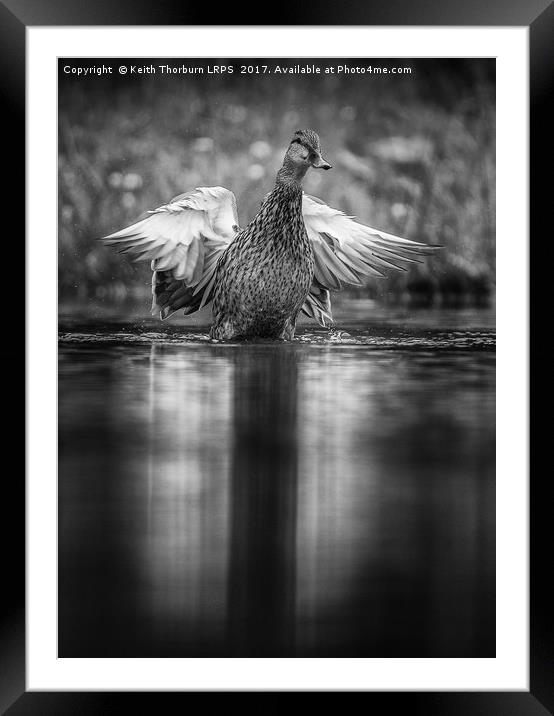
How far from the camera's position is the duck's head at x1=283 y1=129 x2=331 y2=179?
123 inches

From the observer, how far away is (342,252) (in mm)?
3508

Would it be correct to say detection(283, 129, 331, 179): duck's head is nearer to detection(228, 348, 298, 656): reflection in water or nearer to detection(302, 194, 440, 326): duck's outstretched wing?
detection(302, 194, 440, 326): duck's outstretched wing

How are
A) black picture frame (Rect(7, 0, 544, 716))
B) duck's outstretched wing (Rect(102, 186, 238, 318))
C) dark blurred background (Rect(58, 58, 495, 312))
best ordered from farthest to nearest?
duck's outstretched wing (Rect(102, 186, 238, 318))
dark blurred background (Rect(58, 58, 495, 312))
black picture frame (Rect(7, 0, 544, 716))

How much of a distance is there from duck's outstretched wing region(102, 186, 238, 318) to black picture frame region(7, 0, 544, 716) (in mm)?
648

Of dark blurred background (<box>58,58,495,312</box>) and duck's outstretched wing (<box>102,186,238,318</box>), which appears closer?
dark blurred background (<box>58,58,495,312</box>)

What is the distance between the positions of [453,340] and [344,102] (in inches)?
34.1

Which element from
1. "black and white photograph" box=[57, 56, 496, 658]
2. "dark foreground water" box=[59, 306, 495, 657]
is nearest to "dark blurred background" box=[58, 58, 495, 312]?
"black and white photograph" box=[57, 56, 496, 658]
